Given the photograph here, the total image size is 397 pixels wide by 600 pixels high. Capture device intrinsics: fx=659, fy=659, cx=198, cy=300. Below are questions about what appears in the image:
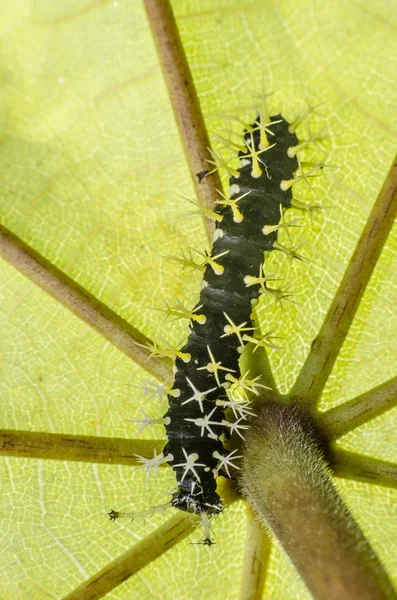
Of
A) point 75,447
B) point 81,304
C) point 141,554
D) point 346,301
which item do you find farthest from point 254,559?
point 81,304

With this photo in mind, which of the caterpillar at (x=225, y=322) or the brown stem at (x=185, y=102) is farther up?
the brown stem at (x=185, y=102)

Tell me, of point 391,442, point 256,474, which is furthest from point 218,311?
point 391,442

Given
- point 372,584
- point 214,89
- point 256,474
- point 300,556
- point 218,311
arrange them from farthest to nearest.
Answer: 1. point 214,89
2. point 218,311
3. point 256,474
4. point 300,556
5. point 372,584

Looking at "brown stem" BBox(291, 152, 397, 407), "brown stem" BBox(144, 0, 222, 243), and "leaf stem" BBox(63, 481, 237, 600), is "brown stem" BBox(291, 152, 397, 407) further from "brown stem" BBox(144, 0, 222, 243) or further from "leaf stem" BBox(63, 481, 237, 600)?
"brown stem" BBox(144, 0, 222, 243)

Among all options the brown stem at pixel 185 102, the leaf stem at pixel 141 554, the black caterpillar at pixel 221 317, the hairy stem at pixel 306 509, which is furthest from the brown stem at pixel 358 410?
the brown stem at pixel 185 102

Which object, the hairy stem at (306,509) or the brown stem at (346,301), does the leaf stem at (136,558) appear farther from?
the brown stem at (346,301)

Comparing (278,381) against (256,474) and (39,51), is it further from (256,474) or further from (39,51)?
(39,51)
